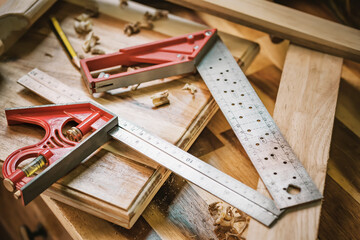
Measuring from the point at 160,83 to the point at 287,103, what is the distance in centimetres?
42

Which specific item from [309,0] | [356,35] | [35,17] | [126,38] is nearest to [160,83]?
[126,38]

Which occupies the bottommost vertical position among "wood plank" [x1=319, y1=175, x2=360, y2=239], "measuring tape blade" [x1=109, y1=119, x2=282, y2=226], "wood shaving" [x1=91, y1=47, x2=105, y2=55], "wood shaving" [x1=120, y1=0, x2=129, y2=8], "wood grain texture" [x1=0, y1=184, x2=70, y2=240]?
"wood grain texture" [x1=0, y1=184, x2=70, y2=240]

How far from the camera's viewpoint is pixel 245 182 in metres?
1.09

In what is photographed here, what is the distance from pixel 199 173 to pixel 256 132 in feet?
0.70

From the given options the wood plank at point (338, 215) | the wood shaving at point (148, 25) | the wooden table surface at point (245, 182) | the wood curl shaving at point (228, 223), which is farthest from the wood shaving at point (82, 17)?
the wood plank at point (338, 215)

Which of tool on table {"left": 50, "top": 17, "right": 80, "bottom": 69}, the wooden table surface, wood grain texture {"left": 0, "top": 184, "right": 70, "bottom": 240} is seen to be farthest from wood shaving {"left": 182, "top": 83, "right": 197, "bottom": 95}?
wood grain texture {"left": 0, "top": 184, "right": 70, "bottom": 240}

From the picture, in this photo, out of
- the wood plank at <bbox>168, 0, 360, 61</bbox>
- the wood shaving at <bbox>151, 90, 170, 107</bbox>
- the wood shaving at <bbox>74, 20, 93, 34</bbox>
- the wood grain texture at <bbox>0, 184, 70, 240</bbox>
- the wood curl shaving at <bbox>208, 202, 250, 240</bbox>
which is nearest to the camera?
the wood curl shaving at <bbox>208, 202, 250, 240</bbox>

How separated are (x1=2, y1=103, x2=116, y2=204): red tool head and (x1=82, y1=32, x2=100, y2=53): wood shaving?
13.0 inches

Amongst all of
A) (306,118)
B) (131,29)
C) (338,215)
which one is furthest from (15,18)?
(338,215)

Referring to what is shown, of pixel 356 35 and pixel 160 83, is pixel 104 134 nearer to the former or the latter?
pixel 160 83

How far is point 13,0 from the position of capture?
4.26 feet

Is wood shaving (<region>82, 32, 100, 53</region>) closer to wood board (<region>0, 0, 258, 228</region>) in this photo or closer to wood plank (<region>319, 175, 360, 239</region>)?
wood board (<region>0, 0, 258, 228</region>)

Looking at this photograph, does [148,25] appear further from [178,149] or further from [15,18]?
[178,149]

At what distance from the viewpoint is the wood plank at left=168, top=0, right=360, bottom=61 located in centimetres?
127
